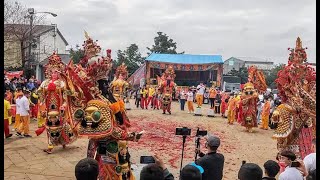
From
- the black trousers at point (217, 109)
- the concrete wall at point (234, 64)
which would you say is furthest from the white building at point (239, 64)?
the black trousers at point (217, 109)

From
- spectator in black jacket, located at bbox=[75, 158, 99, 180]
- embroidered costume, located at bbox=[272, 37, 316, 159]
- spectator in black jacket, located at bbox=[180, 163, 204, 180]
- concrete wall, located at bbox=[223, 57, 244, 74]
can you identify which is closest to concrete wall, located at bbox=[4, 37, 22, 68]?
embroidered costume, located at bbox=[272, 37, 316, 159]

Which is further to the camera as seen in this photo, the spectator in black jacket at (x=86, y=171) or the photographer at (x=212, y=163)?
the photographer at (x=212, y=163)

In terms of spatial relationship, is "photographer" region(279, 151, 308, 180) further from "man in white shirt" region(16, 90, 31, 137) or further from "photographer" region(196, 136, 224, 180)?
"man in white shirt" region(16, 90, 31, 137)

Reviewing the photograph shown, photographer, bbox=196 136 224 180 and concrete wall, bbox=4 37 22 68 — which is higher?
concrete wall, bbox=4 37 22 68

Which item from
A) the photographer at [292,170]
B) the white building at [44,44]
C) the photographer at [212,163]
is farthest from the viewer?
the white building at [44,44]

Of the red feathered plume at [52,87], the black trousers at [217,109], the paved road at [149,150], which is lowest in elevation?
the paved road at [149,150]

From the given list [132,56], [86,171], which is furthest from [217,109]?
[132,56]

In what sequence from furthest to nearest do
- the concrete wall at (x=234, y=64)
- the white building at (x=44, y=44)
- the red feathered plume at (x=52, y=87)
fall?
the concrete wall at (x=234, y=64) → the white building at (x=44, y=44) → the red feathered plume at (x=52, y=87)

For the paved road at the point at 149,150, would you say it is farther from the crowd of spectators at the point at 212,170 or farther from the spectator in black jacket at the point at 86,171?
the spectator in black jacket at the point at 86,171

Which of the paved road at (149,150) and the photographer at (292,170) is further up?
the photographer at (292,170)

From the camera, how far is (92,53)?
5746mm

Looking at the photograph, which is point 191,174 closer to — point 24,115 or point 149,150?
point 149,150

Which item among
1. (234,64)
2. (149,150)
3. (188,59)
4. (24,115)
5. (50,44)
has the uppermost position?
(50,44)
